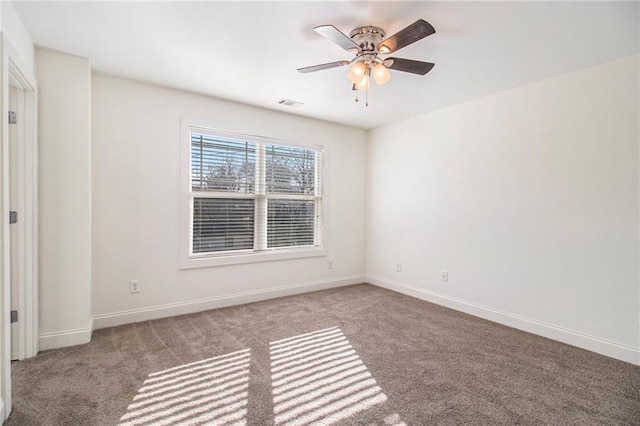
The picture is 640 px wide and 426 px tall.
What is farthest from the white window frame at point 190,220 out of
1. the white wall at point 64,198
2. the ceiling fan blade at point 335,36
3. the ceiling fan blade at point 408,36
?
the ceiling fan blade at point 408,36

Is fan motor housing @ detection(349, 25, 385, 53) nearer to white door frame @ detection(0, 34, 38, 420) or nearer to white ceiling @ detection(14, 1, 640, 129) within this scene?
white ceiling @ detection(14, 1, 640, 129)

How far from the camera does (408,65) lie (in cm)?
234

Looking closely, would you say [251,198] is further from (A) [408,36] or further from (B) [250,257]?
(A) [408,36]

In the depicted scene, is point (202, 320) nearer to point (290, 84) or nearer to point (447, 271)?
point (290, 84)

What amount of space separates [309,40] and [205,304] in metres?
2.93

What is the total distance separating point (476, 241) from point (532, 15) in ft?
7.48

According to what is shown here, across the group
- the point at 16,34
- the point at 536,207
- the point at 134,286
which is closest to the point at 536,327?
the point at 536,207

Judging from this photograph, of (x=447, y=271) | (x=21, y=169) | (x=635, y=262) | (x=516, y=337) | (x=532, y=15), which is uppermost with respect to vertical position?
(x=532, y=15)

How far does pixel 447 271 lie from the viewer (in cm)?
392

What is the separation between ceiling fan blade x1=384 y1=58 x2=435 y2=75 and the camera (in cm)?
228

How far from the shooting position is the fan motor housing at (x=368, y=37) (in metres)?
2.21

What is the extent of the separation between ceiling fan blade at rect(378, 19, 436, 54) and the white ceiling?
18cm

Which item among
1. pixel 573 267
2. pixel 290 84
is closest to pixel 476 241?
Result: pixel 573 267

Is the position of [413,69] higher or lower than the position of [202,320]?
higher
